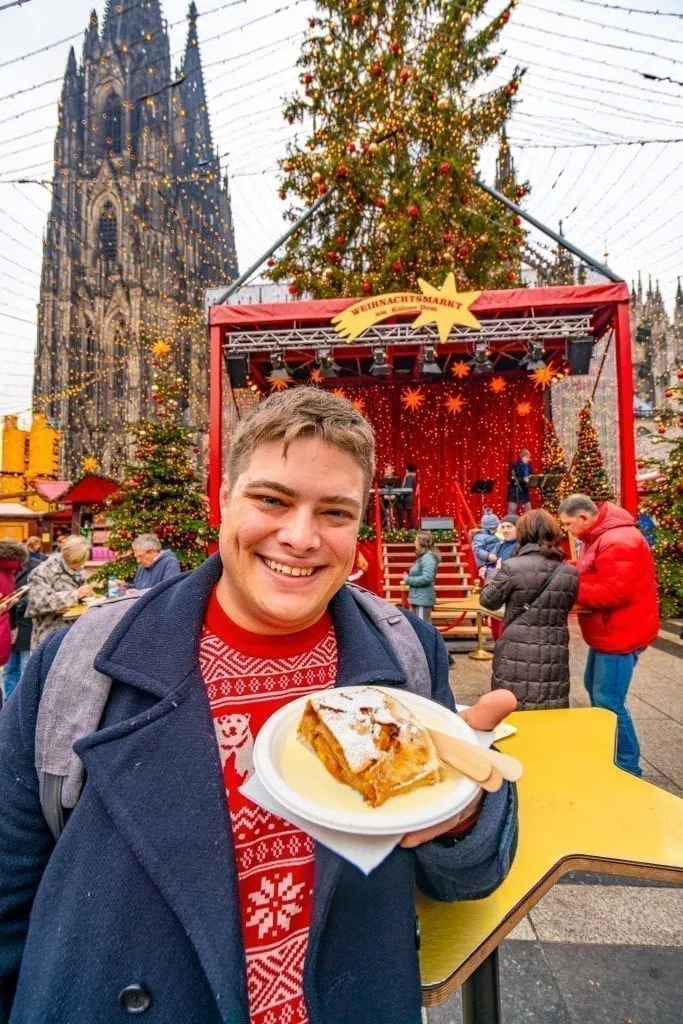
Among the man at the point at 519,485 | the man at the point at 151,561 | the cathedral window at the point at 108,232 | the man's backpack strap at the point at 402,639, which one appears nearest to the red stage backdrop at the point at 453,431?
the man at the point at 519,485

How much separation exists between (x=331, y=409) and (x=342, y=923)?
96 centimetres

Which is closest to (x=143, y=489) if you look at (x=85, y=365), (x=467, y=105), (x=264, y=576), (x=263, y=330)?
(x=263, y=330)

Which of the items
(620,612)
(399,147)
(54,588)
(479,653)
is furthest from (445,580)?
(399,147)

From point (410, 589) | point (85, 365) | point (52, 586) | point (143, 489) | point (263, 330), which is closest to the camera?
point (52, 586)

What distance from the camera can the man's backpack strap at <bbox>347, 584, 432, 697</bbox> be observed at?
3.66 ft

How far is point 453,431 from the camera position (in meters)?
14.4

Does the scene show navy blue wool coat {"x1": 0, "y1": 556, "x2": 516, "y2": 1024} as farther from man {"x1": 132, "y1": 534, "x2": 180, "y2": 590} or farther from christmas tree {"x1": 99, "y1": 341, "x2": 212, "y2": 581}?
christmas tree {"x1": 99, "y1": 341, "x2": 212, "y2": 581}

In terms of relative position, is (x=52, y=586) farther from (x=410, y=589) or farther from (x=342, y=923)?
(x=342, y=923)

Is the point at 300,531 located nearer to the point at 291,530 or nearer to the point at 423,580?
the point at 291,530

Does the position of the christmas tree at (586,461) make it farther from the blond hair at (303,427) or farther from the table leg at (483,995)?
the blond hair at (303,427)

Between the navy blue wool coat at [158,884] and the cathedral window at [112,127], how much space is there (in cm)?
5958

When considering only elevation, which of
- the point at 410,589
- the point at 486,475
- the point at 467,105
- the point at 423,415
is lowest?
the point at 410,589

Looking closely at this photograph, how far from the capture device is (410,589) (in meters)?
6.55

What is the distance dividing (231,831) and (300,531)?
1.82 feet
